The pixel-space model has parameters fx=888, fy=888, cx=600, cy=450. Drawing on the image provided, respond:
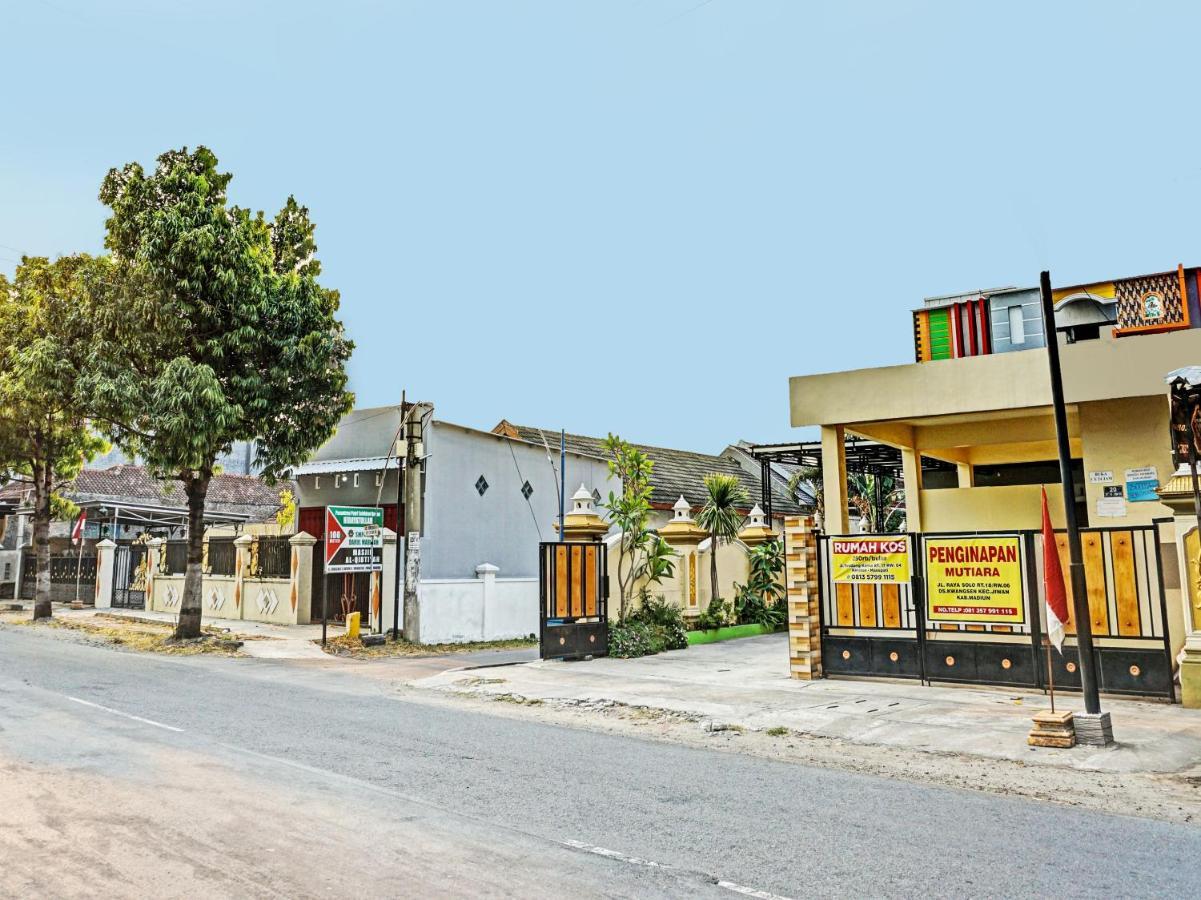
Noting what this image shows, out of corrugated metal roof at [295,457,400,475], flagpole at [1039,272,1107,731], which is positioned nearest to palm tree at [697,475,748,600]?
corrugated metal roof at [295,457,400,475]

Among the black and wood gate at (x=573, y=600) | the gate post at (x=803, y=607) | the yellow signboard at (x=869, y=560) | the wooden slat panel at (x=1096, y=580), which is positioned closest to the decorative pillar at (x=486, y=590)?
the black and wood gate at (x=573, y=600)

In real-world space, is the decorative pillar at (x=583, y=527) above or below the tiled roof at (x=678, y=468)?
below

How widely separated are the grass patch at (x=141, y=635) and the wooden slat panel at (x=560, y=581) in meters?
6.86

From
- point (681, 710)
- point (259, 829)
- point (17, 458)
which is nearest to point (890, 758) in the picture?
point (681, 710)

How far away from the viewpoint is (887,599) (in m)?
13.3

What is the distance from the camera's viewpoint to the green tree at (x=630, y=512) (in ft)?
62.0

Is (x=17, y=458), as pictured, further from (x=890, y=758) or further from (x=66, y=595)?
(x=890, y=758)

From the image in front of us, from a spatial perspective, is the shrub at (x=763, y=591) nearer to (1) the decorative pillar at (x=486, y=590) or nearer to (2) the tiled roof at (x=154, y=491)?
(1) the decorative pillar at (x=486, y=590)

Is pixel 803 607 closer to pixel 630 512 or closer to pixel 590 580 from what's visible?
pixel 590 580

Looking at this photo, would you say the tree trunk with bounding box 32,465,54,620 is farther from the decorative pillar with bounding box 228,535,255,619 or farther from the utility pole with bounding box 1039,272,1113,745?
the utility pole with bounding box 1039,272,1113,745

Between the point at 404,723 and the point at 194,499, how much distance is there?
39.5 feet

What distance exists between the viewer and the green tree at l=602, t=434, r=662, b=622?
1888cm

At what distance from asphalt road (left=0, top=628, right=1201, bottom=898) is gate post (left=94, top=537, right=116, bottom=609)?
23.5 m

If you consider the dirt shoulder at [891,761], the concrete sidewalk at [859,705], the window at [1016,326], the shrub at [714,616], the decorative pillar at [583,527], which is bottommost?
the dirt shoulder at [891,761]
